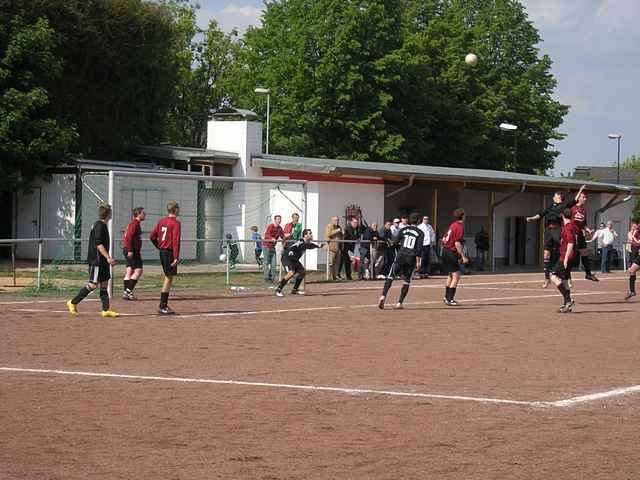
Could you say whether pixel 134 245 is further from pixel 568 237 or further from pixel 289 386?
pixel 289 386

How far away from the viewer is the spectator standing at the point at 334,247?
30.0 meters

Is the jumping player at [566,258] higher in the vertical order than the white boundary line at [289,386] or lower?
higher

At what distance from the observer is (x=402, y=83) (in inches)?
2296

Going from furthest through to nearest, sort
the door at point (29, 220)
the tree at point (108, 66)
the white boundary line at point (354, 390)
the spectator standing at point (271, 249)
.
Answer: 1. the tree at point (108, 66)
2. the door at point (29, 220)
3. the spectator standing at point (271, 249)
4. the white boundary line at point (354, 390)

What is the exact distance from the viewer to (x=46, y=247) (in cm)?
3591

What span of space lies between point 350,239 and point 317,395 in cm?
2093

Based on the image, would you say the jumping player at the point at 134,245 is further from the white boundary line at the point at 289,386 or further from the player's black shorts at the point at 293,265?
the white boundary line at the point at 289,386

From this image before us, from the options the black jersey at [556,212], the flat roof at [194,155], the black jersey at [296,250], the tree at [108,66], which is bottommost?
the black jersey at [296,250]

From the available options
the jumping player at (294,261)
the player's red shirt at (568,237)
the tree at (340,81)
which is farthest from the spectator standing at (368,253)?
the tree at (340,81)

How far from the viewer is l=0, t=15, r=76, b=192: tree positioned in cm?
3562

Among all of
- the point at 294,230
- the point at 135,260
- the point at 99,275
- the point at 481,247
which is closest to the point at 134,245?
the point at 135,260

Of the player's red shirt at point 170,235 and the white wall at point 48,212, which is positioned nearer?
the player's red shirt at point 170,235

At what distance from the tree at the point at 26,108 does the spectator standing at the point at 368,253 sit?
11.8 meters

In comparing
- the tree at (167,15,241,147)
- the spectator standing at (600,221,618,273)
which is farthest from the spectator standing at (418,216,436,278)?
the tree at (167,15,241,147)
